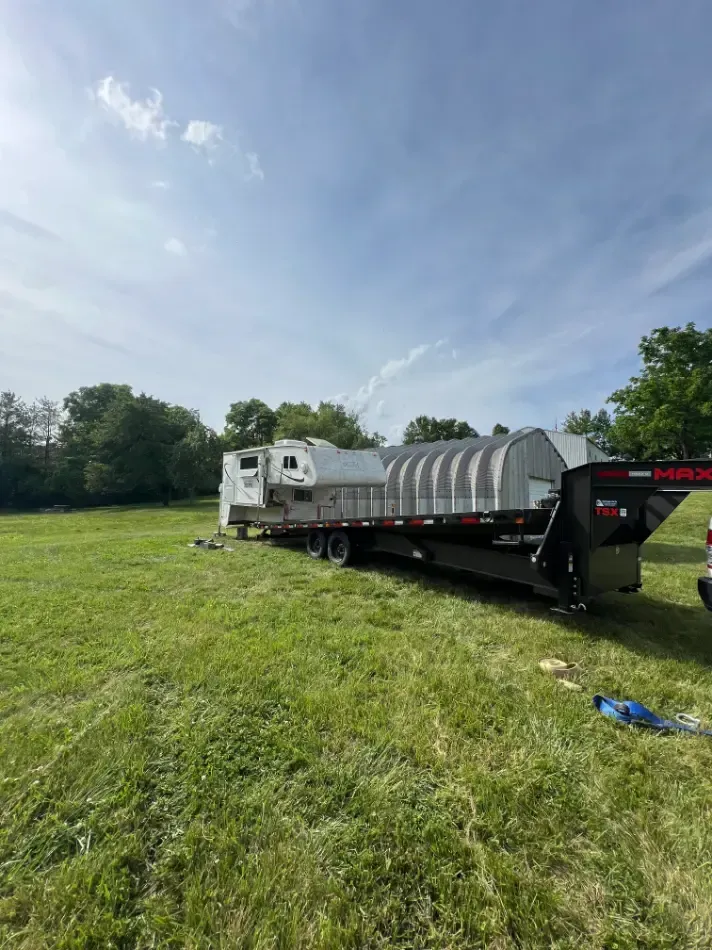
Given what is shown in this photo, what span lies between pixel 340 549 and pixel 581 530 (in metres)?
4.73

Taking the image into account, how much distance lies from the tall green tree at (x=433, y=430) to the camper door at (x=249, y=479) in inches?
1946

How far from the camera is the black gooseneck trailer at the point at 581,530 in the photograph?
418 centimetres

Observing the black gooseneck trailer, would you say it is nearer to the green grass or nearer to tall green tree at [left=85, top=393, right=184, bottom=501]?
the green grass

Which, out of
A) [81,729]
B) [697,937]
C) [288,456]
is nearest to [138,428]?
[288,456]

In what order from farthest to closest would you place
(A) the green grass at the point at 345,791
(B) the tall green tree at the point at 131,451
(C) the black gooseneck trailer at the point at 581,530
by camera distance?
(B) the tall green tree at the point at 131,451 < (C) the black gooseneck trailer at the point at 581,530 < (A) the green grass at the point at 345,791

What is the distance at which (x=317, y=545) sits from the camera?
897cm

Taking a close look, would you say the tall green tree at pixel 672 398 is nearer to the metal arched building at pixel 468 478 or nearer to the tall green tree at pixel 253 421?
the metal arched building at pixel 468 478

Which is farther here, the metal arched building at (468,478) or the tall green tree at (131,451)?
the tall green tree at (131,451)

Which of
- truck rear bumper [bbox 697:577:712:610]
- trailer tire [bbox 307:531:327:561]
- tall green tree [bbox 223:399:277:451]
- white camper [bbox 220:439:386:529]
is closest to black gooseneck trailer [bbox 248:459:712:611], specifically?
truck rear bumper [bbox 697:577:712:610]

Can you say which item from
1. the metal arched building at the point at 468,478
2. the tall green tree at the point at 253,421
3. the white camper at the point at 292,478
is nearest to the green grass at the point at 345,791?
the white camper at the point at 292,478

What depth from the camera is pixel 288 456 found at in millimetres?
9648

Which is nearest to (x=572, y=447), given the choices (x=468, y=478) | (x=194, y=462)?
(x=468, y=478)

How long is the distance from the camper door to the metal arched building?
9.58 ft

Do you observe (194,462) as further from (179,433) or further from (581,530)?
(581,530)
